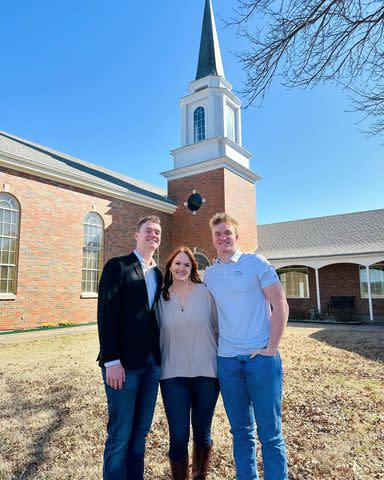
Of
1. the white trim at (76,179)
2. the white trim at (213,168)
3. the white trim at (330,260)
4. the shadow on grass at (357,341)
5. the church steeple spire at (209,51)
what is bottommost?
the shadow on grass at (357,341)

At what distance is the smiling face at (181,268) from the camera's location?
96.7 inches

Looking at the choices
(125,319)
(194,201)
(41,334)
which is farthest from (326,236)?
(125,319)

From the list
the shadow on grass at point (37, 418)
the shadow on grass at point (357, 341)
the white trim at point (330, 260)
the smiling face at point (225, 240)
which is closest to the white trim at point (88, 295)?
the shadow on grass at point (37, 418)

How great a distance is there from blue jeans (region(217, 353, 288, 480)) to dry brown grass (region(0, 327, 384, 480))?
0.91 m

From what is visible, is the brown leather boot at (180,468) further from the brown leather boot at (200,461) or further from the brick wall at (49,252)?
the brick wall at (49,252)

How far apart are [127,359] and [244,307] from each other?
86 centimetres

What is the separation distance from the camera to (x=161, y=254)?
1658cm

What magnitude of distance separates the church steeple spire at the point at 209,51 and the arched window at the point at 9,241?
12821mm

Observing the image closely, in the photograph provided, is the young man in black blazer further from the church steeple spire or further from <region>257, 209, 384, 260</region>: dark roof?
the church steeple spire

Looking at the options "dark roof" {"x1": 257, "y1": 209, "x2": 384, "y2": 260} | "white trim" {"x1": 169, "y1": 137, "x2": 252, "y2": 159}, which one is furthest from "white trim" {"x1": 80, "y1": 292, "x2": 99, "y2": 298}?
"dark roof" {"x1": 257, "y1": 209, "x2": 384, "y2": 260}

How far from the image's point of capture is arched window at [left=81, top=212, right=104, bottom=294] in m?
13.3

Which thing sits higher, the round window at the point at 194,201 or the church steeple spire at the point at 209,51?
the church steeple spire at the point at 209,51

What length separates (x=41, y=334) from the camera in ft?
33.0

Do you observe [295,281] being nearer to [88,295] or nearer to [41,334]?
[88,295]
